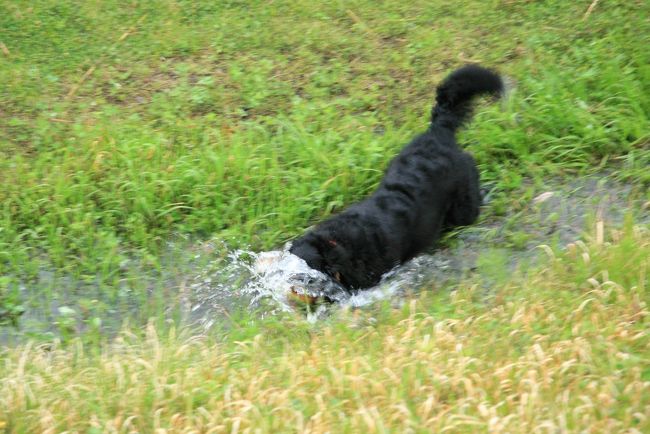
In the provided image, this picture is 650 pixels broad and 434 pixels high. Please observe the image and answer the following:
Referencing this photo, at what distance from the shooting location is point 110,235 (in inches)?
201

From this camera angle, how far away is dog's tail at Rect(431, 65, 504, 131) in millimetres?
4961

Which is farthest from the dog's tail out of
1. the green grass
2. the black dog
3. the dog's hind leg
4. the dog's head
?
the dog's head

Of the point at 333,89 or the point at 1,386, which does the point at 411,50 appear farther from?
the point at 1,386

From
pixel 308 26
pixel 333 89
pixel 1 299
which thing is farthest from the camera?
pixel 308 26

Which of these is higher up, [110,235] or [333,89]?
[333,89]

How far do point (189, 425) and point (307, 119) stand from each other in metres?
3.58

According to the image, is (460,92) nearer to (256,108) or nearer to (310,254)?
(310,254)

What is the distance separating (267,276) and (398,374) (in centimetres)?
167

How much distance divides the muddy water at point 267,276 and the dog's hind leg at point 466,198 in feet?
0.30

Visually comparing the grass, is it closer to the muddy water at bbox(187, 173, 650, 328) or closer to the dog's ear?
the muddy water at bbox(187, 173, 650, 328)

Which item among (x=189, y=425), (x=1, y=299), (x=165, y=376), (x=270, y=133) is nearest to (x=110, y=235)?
(x=1, y=299)

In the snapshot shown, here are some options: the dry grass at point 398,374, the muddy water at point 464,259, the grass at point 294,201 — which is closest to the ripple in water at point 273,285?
the muddy water at point 464,259

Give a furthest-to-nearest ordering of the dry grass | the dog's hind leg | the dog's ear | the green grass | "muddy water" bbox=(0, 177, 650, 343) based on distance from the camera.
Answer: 1. the green grass
2. the dog's hind leg
3. "muddy water" bbox=(0, 177, 650, 343)
4. the dog's ear
5. the dry grass

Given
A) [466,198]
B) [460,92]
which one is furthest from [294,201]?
[460,92]
